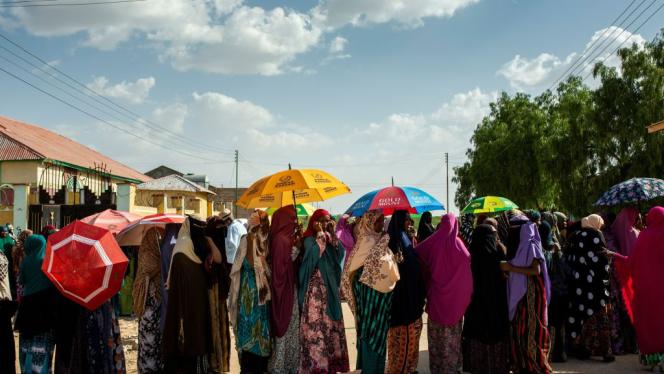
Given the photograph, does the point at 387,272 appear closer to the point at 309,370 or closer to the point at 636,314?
the point at 309,370

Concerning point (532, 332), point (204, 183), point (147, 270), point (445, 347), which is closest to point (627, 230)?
point (532, 332)

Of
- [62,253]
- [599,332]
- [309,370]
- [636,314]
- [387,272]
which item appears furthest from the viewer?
[599,332]

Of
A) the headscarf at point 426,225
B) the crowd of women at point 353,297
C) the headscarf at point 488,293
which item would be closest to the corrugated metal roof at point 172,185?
the headscarf at point 426,225

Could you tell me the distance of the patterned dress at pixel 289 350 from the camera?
621 centimetres

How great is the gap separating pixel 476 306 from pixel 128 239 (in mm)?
4286

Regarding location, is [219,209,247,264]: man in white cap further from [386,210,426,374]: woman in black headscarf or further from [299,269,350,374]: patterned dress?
[386,210,426,374]: woman in black headscarf

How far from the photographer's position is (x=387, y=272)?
571 centimetres

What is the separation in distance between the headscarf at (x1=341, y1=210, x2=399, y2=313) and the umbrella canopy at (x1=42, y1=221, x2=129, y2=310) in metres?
2.22

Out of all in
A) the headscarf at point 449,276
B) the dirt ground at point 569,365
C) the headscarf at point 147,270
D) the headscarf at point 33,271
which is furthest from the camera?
the dirt ground at point 569,365

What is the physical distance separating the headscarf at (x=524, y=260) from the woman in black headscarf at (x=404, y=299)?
992mm

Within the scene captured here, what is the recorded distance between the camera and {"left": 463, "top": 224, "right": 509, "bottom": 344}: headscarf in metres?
6.19

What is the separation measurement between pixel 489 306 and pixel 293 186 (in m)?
2.44

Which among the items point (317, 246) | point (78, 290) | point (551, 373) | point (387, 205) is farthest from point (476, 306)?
point (78, 290)

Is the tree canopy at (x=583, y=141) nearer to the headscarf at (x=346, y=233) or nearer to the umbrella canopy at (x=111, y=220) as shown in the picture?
the headscarf at (x=346, y=233)
